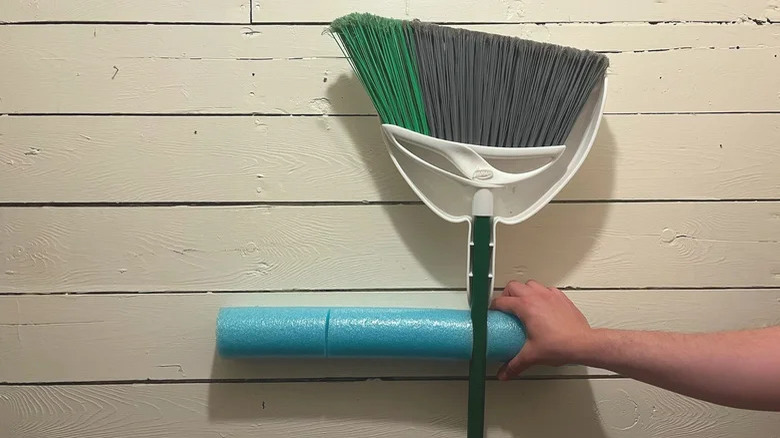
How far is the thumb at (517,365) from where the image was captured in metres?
0.64

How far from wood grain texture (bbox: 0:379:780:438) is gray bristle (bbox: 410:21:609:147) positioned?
298 mm

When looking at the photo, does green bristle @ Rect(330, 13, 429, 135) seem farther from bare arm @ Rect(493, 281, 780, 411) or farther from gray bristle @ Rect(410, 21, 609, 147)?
bare arm @ Rect(493, 281, 780, 411)

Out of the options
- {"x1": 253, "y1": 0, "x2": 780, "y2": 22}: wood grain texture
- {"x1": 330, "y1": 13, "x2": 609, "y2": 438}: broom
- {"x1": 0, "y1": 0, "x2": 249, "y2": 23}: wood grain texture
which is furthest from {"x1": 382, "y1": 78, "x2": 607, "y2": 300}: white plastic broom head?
{"x1": 0, "y1": 0, "x2": 249, "y2": 23}: wood grain texture

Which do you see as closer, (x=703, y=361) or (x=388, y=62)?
(x=703, y=361)

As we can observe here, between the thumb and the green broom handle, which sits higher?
the green broom handle

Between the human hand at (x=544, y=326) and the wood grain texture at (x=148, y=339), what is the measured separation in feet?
0.21

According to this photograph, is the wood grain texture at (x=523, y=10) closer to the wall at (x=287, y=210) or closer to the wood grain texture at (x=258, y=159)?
the wall at (x=287, y=210)

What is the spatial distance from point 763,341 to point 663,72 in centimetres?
34

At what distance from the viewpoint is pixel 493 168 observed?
0.64m

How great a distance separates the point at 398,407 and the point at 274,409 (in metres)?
0.14

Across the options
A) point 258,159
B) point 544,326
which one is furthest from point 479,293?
point 258,159

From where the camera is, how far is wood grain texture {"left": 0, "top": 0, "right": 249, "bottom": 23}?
691mm

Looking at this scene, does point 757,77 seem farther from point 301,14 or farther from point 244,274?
point 244,274

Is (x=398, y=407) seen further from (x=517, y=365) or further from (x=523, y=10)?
(x=523, y=10)
